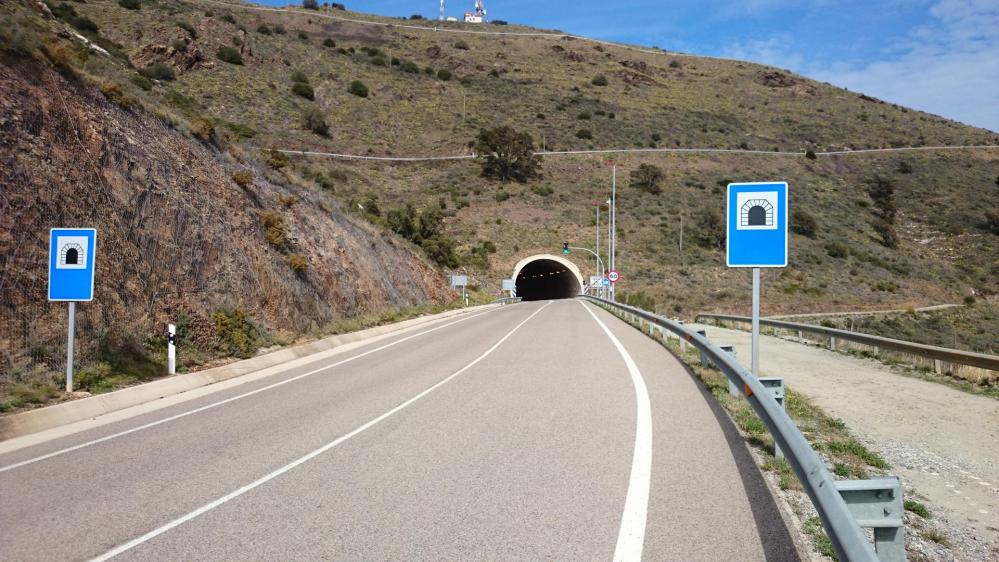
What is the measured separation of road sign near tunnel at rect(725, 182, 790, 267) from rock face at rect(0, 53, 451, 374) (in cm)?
1137

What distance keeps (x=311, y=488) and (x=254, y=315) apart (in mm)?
13523

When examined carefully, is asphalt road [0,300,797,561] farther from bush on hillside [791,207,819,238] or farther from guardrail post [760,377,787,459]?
bush on hillside [791,207,819,238]

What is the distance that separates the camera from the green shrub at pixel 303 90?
8212 cm

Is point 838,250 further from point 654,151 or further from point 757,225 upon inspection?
point 757,225

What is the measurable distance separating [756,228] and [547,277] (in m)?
77.5

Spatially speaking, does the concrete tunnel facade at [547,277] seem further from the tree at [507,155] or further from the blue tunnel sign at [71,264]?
the blue tunnel sign at [71,264]

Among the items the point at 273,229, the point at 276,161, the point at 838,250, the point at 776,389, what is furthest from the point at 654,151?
the point at 776,389

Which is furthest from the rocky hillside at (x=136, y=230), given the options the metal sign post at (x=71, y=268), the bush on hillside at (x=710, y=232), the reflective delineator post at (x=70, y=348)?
the bush on hillside at (x=710, y=232)

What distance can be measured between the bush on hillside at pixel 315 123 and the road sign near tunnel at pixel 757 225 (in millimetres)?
73357

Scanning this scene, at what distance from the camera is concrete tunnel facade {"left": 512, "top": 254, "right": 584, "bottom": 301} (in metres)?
63.0

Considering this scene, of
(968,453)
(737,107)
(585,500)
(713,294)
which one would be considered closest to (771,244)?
(968,453)

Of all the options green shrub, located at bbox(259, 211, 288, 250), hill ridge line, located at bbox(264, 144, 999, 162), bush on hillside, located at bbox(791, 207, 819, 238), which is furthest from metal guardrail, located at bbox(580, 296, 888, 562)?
bush on hillside, located at bbox(791, 207, 819, 238)

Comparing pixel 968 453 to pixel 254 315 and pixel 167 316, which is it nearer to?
pixel 167 316

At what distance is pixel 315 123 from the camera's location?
75.3 m
